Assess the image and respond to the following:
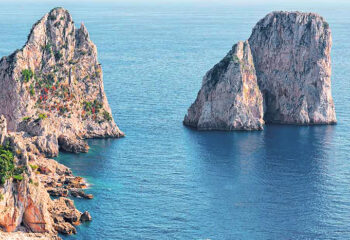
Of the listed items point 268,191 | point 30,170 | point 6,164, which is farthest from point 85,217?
point 268,191

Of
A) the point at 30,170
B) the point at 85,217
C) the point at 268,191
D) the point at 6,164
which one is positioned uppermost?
the point at 6,164

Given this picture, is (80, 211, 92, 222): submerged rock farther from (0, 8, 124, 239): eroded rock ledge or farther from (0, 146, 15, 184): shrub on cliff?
(0, 146, 15, 184): shrub on cliff

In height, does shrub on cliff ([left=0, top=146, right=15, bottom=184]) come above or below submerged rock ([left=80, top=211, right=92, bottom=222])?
above

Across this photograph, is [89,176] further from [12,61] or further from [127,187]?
[12,61]

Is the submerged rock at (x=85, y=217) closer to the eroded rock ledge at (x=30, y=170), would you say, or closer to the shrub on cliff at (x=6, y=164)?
the eroded rock ledge at (x=30, y=170)

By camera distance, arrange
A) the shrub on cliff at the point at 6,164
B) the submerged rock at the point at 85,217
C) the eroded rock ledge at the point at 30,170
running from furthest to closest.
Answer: the submerged rock at the point at 85,217
the eroded rock ledge at the point at 30,170
the shrub on cliff at the point at 6,164

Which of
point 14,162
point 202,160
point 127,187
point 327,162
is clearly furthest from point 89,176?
point 327,162

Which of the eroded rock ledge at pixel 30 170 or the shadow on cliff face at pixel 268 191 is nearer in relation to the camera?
the eroded rock ledge at pixel 30 170

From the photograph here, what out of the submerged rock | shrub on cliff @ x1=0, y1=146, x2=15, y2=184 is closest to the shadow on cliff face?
the submerged rock

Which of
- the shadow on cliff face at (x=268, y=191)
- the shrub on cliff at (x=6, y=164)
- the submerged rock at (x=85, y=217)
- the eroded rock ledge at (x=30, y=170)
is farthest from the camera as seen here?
the shadow on cliff face at (x=268, y=191)

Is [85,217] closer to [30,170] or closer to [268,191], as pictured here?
[30,170]

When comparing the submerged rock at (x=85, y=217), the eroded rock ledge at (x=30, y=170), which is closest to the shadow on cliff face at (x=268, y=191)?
the submerged rock at (x=85, y=217)

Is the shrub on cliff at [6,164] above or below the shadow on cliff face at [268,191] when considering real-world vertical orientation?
above
